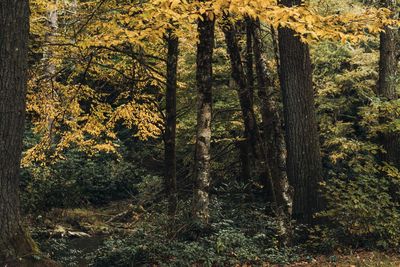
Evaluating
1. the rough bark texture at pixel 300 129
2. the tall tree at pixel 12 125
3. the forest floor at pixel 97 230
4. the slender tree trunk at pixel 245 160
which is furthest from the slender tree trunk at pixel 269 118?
the tall tree at pixel 12 125

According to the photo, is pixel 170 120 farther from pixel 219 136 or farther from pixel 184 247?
pixel 219 136

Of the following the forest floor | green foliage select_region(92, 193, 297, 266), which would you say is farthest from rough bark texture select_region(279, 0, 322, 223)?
the forest floor

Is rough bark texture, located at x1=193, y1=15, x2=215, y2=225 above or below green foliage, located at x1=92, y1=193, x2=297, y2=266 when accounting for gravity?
above

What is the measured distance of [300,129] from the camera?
8.67 m

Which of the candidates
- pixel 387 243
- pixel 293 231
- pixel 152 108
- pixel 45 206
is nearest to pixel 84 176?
pixel 45 206

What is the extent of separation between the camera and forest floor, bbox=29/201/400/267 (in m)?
7.21

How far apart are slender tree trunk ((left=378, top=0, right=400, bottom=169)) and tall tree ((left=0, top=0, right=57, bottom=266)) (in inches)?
358

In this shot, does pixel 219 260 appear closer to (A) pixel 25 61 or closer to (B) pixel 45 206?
(A) pixel 25 61

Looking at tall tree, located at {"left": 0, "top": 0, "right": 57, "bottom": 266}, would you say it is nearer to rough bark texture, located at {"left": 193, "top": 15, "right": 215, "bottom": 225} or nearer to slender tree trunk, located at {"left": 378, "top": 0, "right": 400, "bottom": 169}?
rough bark texture, located at {"left": 193, "top": 15, "right": 215, "bottom": 225}

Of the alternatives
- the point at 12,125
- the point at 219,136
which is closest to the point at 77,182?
the point at 219,136

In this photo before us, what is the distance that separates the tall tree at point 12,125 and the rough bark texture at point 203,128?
321cm

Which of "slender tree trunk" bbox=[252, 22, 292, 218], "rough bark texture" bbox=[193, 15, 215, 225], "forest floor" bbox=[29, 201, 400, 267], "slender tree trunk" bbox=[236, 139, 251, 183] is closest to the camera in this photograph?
"forest floor" bbox=[29, 201, 400, 267]

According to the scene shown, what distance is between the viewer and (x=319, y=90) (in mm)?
15148

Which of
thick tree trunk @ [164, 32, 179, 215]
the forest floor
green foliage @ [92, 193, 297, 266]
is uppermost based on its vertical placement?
thick tree trunk @ [164, 32, 179, 215]
